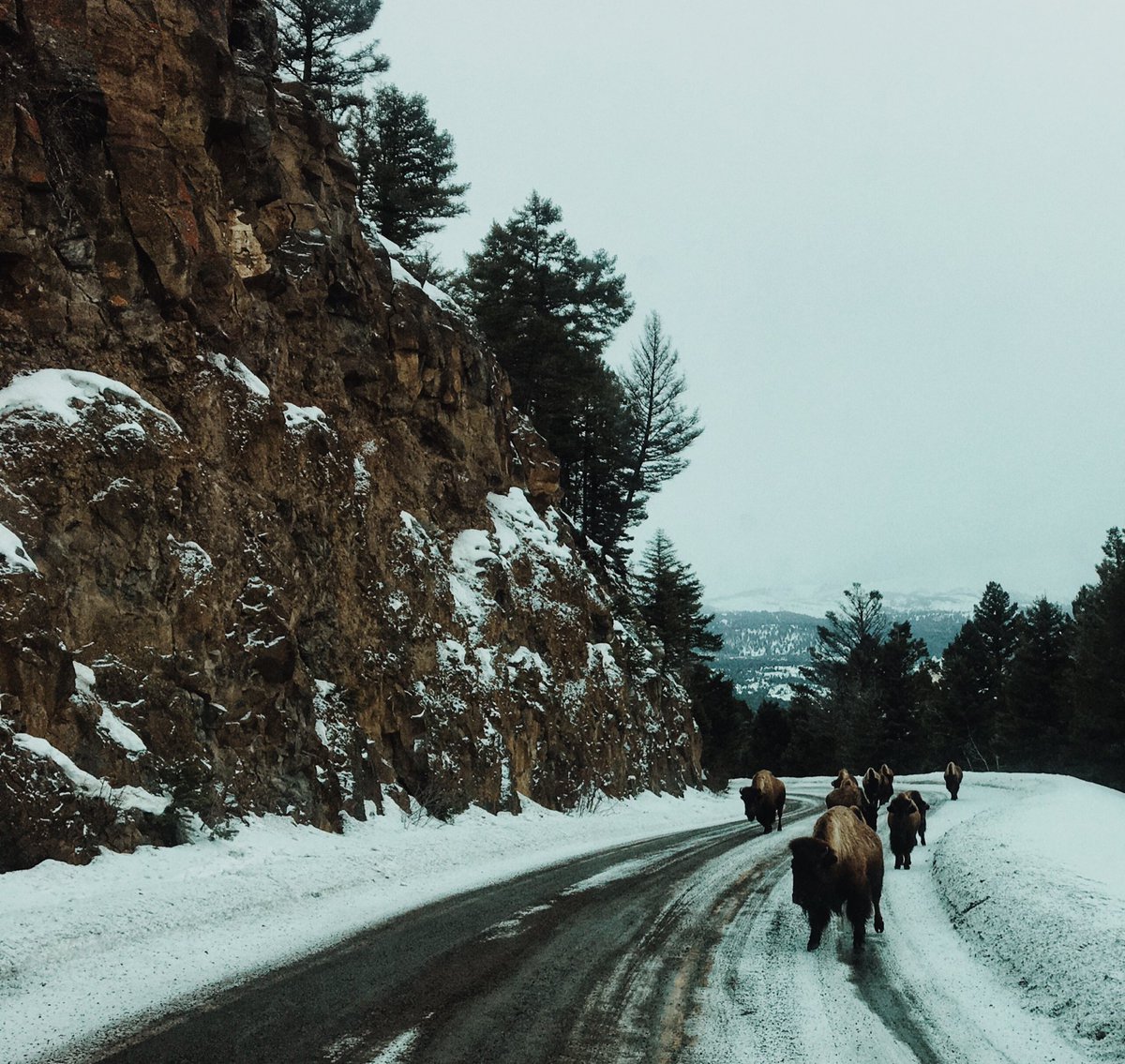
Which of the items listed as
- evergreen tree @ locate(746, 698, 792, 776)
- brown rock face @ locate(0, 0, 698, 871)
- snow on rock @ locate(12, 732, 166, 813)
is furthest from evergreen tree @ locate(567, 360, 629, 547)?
evergreen tree @ locate(746, 698, 792, 776)

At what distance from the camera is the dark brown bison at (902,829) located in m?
15.6

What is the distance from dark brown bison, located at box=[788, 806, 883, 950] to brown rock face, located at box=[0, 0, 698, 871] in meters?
7.35

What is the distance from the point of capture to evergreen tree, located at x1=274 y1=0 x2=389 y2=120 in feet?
98.2

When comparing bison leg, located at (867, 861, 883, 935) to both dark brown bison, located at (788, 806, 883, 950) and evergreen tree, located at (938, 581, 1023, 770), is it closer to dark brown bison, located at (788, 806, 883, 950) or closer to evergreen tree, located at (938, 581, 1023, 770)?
dark brown bison, located at (788, 806, 883, 950)

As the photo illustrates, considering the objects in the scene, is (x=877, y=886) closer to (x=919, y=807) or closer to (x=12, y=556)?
(x=919, y=807)

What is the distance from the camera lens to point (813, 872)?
339 inches

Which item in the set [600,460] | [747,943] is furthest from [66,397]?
[600,460]

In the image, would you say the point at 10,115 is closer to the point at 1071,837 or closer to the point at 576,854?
the point at 576,854

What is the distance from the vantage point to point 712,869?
14234 millimetres

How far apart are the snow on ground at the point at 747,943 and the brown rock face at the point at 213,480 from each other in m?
1.21

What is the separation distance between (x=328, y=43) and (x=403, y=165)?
4.51 m

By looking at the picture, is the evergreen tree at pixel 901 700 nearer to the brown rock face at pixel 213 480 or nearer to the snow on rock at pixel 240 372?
the brown rock face at pixel 213 480

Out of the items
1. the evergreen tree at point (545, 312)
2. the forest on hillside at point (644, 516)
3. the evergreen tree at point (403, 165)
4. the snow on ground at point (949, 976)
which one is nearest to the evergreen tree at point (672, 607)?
the forest on hillside at point (644, 516)

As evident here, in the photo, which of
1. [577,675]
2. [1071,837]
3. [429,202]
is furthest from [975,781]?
[429,202]
